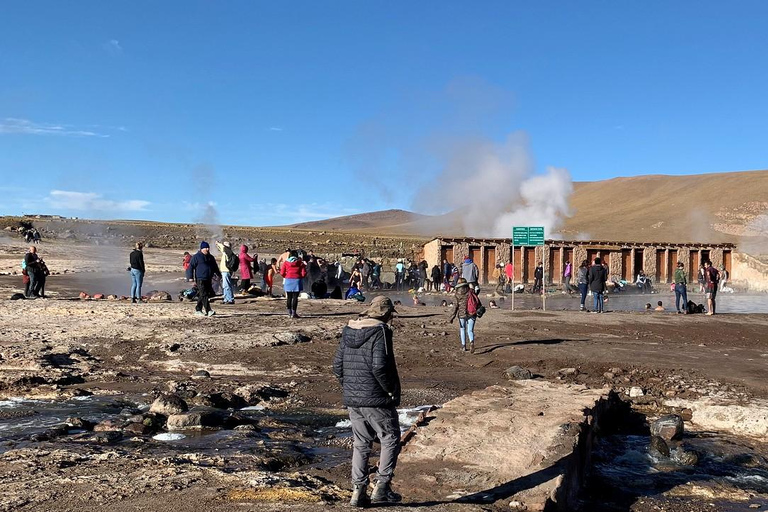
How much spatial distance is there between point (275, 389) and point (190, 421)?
2291 millimetres

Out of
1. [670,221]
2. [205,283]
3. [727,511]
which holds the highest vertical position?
[670,221]

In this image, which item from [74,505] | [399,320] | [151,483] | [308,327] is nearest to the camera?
[74,505]

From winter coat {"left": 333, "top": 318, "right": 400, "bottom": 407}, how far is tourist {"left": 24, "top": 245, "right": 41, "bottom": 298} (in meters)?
17.0

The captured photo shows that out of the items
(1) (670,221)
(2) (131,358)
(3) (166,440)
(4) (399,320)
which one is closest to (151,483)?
(3) (166,440)

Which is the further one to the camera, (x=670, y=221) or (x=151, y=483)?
(x=670, y=221)

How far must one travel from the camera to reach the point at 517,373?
11500mm

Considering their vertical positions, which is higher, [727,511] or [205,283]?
[205,283]

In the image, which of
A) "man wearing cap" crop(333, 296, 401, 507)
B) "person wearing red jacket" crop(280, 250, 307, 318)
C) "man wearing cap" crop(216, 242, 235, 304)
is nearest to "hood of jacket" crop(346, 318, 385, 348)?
"man wearing cap" crop(333, 296, 401, 507)

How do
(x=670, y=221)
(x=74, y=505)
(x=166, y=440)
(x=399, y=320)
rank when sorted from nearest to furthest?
1. (x=74, y=505)
2. (x=166, y=440)
3. (x=399, y=320)
4. (x=670, y=221)

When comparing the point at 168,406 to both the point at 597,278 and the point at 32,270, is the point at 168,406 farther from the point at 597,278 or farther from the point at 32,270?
the point at 597,278

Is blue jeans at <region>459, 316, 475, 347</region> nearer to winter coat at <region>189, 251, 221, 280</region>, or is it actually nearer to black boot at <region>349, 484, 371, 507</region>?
winter coat at <region>189, 251, 221, 280</region>

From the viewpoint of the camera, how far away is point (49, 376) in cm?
1078

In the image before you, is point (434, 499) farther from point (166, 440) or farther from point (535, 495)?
point (166, 440)

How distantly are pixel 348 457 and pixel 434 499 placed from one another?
182 cm
